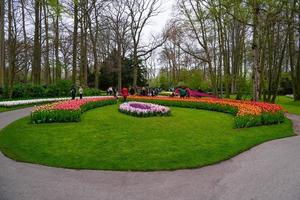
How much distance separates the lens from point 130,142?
37.0ft

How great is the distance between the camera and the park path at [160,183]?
6.48m

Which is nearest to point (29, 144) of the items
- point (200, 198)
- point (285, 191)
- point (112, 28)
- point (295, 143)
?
point (200, 198)

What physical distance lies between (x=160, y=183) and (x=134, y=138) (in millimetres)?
4737

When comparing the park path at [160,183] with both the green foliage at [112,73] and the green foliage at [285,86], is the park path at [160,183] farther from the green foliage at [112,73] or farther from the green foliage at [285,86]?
the green foliage at [285,86]

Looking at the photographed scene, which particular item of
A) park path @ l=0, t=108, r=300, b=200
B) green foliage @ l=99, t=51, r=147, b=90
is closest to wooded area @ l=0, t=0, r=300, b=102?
green foliage @ l=99, t=51, r=147, b=90

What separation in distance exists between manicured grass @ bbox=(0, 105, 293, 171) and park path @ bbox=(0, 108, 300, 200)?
52 cm

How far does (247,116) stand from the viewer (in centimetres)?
1516

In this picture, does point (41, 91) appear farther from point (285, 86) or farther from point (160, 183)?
point (285, 86)

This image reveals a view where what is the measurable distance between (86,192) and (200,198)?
2.13m

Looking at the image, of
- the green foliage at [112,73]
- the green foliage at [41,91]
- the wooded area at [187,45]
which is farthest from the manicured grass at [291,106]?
the green foliage at [112,73]

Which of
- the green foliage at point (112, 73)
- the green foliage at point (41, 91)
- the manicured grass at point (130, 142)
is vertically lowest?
the manicured grass at point (130, 142)

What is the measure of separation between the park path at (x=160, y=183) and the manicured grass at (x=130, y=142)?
52 centimetres

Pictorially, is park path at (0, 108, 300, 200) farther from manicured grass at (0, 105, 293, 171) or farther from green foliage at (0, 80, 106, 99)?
green foliage at (0, 80, 106, 99)

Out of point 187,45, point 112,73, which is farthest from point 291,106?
point 112,73
